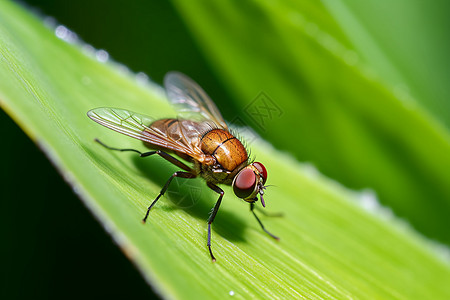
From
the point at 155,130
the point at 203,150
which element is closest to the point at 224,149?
the point at 203,150

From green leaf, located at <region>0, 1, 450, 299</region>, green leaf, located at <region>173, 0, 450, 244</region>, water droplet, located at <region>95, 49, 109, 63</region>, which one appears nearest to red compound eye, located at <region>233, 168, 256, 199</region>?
green leaf, located at <region>0, 1, 450, 299</region>

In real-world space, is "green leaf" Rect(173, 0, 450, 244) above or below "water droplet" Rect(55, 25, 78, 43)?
above

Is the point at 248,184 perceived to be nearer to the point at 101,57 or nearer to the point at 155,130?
the point at 155,130

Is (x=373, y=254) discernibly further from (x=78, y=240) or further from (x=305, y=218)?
Answer: (x=78, y=240)

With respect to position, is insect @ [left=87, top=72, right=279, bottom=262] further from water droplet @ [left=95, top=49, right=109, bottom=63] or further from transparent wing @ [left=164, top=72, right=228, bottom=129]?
water droplet @ [left=95, top=49, right=109, bottom=63]

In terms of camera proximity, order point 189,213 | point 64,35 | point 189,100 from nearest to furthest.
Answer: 1. point 189,213
2. point 64,35
3. point 189,100

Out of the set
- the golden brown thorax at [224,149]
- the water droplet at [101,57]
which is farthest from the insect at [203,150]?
the water droplet at [101,57]

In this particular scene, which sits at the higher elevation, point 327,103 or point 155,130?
point 327,103
